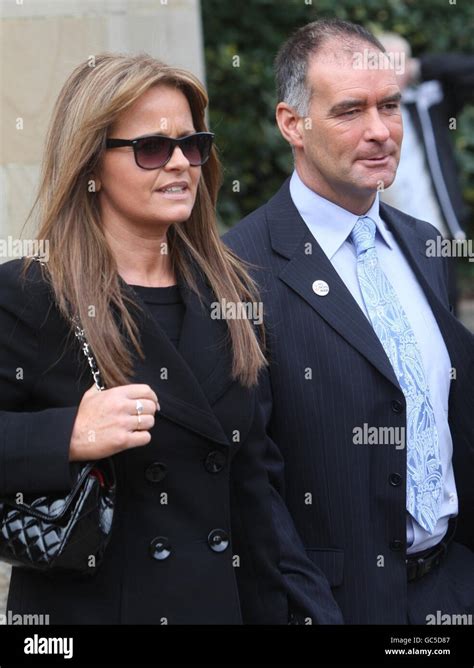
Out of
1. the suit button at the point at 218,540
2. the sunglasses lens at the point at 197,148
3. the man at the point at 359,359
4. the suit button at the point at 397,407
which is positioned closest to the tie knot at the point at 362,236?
the man at the point at 359,359

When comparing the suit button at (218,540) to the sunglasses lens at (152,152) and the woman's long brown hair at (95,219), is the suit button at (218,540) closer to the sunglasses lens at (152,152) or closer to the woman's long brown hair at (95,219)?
the woman's long brown hair at (95,219)

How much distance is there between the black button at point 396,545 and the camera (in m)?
3.71

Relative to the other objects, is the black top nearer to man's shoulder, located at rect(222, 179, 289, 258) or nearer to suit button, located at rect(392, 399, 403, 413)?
man's shoulder, located at rect(222, 179, 289, 258)

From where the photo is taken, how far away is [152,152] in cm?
323

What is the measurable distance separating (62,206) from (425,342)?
115 centimetres

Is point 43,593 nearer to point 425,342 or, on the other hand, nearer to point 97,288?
point 97,288

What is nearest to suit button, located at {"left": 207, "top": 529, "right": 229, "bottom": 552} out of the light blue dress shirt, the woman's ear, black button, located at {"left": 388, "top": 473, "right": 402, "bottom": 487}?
black button, located at {"left": 388, "top": 473, "right": 402, "bottom": 487}

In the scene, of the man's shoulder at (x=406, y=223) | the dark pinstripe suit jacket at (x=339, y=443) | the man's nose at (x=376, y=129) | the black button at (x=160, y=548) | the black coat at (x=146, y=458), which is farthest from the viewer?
the man's shoulder at (x=406, y=223)

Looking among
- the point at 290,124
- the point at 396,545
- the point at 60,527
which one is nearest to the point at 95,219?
the point at 60,527

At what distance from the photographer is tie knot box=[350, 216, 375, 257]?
3.91 metres

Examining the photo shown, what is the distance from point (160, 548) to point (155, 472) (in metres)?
0.17

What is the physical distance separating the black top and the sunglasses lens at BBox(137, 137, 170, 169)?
0.28 m

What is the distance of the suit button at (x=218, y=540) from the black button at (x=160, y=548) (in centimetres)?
11
